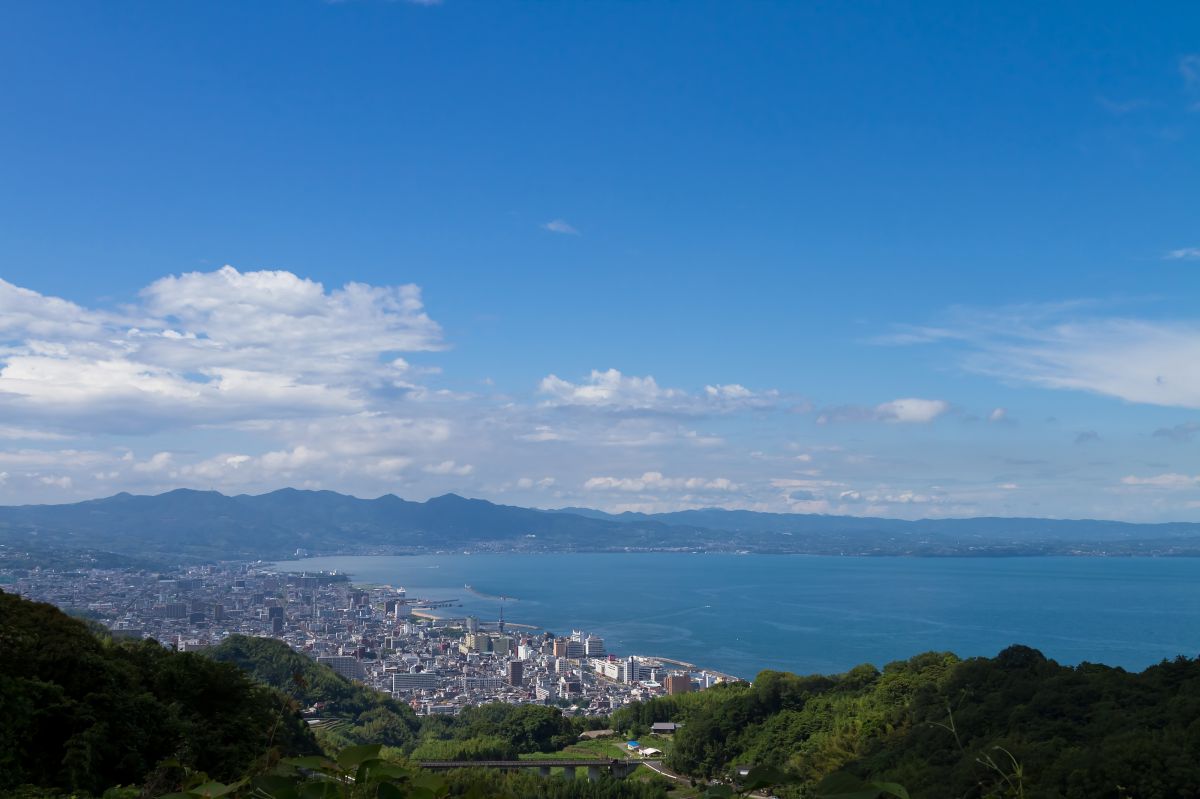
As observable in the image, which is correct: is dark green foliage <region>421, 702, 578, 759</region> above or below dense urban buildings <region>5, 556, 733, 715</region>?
above

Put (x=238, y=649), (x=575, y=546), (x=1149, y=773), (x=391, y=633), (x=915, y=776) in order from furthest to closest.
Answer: (x=575, y=546) → (x=391, y=633) → (x=238, y=649) → (x=915, y=776) → (x=1149, y=773)

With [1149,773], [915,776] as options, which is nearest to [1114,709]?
[1149,773]

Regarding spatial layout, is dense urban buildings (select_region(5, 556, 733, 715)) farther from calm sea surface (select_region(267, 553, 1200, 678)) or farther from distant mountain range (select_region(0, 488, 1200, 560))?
distant mountain range (select_region(0, 488, 1200, 560))

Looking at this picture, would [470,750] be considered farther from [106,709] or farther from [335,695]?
[106,709]

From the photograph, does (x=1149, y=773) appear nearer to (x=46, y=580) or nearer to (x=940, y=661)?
(x=940, y=661)

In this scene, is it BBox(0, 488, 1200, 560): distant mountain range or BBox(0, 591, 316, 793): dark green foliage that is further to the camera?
BBox(0, 488, 1200, 560): distant mountain range

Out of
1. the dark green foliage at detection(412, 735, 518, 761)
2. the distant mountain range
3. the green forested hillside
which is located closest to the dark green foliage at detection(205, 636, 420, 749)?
the dark green foliage at detection(412, 735, 518, 761)
